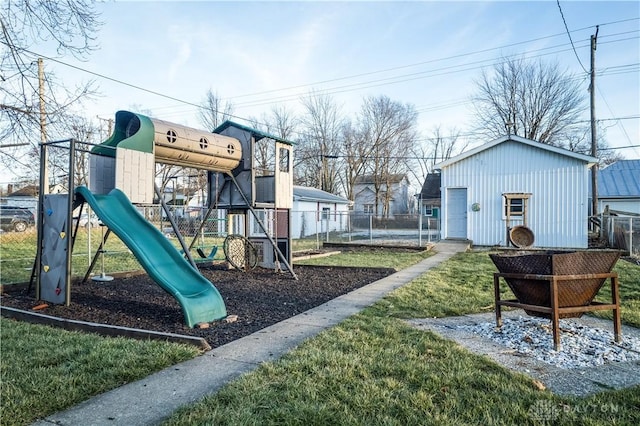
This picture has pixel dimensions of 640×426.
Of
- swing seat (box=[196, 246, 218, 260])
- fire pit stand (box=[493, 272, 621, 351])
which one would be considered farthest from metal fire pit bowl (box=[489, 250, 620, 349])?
swing seat (box=[196, 246, 218, 260])

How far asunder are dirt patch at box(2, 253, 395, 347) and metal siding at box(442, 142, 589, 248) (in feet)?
31.6

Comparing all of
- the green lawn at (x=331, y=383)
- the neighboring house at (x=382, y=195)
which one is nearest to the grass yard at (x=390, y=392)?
the green lawn at (x=331, y=383)

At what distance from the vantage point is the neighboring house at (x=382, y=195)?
151 ft

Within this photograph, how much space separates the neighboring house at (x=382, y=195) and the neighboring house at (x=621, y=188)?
20.3 meters

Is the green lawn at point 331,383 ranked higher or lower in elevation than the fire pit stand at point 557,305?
lower

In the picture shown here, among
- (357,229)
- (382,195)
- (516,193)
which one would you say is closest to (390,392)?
(516,193)

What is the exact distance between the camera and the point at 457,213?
18781mm

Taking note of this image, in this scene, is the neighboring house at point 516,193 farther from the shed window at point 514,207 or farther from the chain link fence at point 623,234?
the chain link fence at point 623,234

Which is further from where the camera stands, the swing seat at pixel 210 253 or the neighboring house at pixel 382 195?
the neighboring house at pixel 382 195

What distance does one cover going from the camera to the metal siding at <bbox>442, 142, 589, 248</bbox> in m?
16.8

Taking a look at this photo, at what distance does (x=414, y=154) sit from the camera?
47.0 metres

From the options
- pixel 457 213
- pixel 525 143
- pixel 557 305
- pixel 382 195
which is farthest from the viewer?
pixel 382 195

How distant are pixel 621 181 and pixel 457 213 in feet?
58.5

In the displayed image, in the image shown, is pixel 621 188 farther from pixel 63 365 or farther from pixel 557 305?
pixel 63 365
